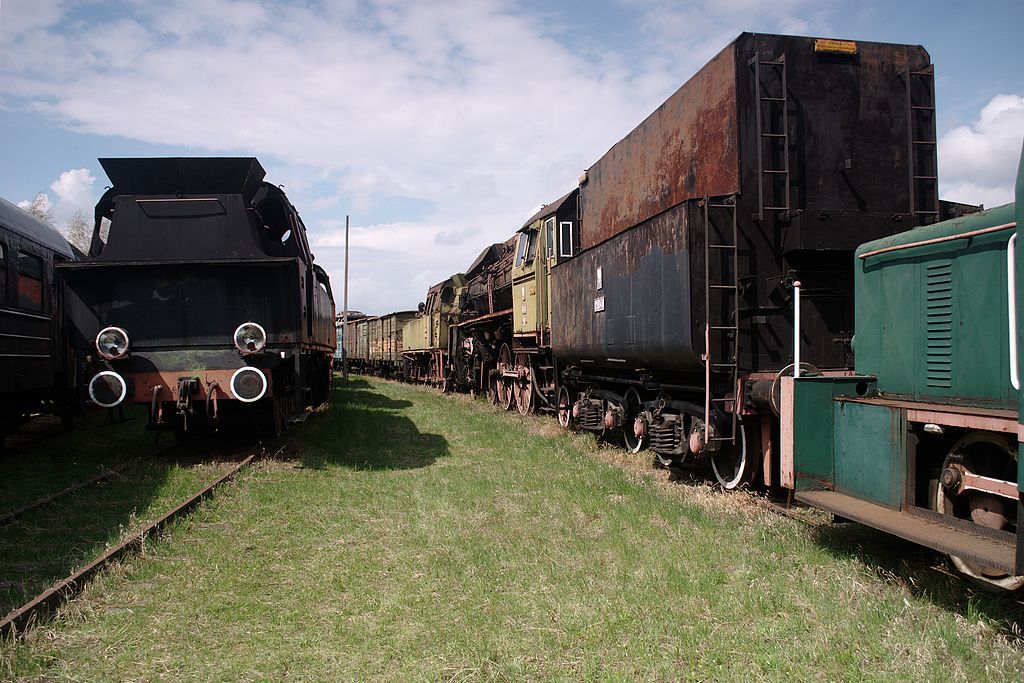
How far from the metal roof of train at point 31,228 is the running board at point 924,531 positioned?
1077cm

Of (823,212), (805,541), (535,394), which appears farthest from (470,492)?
(535,394)

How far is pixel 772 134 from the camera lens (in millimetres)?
6250

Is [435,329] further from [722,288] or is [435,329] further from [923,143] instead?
[923,143]

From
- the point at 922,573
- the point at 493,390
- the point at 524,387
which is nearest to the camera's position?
the point at 922,573

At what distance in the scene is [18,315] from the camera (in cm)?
974

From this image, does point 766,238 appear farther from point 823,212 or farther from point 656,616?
point 656,616

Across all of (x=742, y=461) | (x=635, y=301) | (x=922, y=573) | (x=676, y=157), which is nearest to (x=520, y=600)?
(x=922, y=573)

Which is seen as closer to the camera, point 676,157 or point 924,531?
point 924,531

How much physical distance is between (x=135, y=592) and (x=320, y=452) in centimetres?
506

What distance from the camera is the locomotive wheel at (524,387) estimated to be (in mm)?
13805

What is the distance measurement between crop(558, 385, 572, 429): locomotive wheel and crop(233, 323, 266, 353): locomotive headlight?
17.4ft

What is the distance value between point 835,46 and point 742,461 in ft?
12.9

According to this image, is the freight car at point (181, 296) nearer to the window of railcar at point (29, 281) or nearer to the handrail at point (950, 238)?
the window of railcar at point (29, 281)

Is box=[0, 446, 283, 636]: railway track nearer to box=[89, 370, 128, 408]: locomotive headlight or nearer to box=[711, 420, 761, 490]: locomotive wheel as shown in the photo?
box=[89, 370, 128, 408]: locomotive headlight
